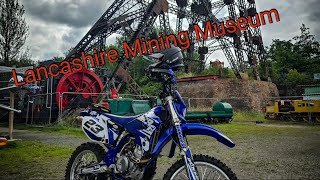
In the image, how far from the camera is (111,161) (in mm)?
2752

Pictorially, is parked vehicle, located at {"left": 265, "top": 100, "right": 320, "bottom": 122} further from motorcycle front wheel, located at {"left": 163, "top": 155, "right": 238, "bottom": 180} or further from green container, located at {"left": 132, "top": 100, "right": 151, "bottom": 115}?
motorcycle front wheel, located at {"left": 163, "top": 155, "right": 238, "bottom": 180}

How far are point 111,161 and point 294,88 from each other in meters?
24.4

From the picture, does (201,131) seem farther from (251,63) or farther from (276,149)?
(251,63)

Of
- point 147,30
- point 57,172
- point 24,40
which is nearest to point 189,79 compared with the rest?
point 147,30

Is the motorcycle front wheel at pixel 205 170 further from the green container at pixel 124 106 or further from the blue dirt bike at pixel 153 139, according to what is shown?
the green container at pixel 124 106

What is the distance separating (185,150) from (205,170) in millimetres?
278

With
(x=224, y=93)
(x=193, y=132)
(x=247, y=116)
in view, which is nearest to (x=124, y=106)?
(x=193, y=132)

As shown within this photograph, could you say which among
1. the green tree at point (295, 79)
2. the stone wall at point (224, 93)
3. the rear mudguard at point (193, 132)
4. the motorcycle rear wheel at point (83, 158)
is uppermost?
the green tree at point (295, 79)

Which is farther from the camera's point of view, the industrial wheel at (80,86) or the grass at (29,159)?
the industrial wheel at (80,86)

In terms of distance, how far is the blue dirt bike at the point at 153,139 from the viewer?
226 centimetres

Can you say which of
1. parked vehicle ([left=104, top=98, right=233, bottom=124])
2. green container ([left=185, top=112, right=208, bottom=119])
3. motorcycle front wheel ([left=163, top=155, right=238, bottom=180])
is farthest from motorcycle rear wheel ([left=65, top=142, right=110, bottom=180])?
green container ([left=185, top=112, right=208, bottom=119])

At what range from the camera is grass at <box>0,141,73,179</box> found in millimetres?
3938

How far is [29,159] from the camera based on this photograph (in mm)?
4945

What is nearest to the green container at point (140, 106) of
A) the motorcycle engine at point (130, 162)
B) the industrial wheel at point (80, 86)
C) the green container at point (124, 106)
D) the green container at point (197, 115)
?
the green container at point (124, 106)
